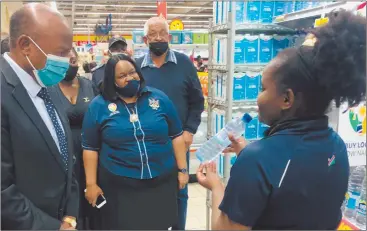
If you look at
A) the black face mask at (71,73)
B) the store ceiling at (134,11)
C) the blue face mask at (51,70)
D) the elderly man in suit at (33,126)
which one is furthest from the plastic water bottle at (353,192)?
the store ceiling at (134,11)

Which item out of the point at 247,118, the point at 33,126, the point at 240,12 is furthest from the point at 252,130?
the point at 33,126

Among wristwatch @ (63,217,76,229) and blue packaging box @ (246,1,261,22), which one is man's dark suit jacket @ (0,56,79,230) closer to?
wristwatch @ (63,217,76,229)

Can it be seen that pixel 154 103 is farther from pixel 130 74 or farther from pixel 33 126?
pixel 33 126

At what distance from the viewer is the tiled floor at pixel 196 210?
156 inches

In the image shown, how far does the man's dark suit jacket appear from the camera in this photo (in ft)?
4.53

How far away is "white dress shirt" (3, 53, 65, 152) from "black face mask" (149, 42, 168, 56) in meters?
1.69

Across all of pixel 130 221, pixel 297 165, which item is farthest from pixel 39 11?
pixel 130 221

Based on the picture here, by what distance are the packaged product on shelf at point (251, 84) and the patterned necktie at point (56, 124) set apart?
2.21 metres

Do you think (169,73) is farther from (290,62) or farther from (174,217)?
(290,62)

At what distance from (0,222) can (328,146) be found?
47.9 inches

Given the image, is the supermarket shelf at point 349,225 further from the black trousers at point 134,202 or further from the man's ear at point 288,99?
the man's ear at point 288,99

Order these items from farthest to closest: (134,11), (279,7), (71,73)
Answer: (134,11)
(279,7)
(71,73)

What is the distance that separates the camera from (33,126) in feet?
4.69

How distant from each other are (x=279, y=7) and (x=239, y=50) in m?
0.59
